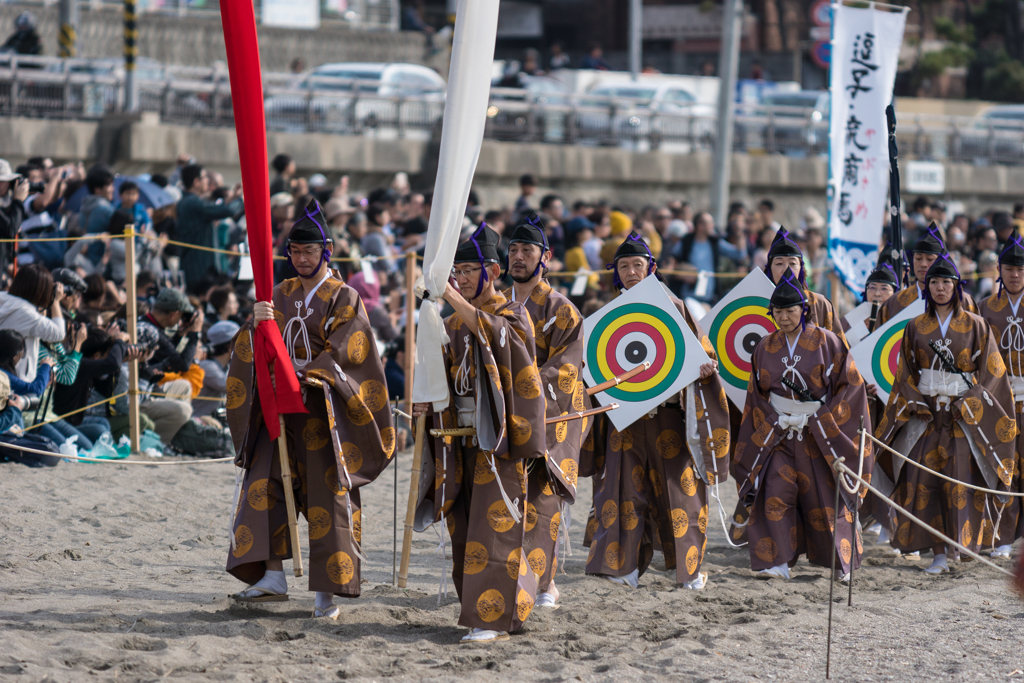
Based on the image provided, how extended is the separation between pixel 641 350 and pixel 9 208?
4.49 meters

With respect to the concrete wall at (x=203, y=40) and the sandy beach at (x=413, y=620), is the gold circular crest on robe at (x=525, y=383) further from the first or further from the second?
the concrete wall at (x=203, y=40)

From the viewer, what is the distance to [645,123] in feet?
62.0

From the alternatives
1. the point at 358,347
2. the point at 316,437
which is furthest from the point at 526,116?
the point at 316,437

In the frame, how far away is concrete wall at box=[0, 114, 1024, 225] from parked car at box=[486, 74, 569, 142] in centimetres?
25

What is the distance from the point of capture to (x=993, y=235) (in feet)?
45.9

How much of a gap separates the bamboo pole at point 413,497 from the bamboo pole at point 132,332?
12.1 feet

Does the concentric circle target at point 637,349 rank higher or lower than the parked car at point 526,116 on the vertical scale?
lower

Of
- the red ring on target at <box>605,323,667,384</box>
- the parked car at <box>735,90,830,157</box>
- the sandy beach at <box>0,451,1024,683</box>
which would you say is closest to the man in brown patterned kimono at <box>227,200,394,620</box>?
the sandy beach at <box>0,451,1024,683</box>

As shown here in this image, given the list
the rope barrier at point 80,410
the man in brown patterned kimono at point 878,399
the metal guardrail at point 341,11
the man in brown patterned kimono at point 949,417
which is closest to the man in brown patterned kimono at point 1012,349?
the man in brown patterned kimono at point 949,417

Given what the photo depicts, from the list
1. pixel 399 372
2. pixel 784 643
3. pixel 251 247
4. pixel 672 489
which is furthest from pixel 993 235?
pixel 251 247

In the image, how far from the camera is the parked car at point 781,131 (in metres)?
20.0

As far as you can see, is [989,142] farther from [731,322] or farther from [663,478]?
[663,478]

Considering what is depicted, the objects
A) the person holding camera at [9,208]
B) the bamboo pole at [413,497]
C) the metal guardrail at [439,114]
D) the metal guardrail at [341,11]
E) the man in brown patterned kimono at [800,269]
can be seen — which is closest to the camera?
the bamboo pole at [413,497]

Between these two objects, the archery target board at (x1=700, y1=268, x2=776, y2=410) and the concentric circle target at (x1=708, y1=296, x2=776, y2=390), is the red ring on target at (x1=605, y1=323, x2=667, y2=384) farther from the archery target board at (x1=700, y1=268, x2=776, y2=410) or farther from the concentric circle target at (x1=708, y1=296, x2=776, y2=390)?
the concentric circle target at (x1=708, y1=296, x2=776, y2=390)
